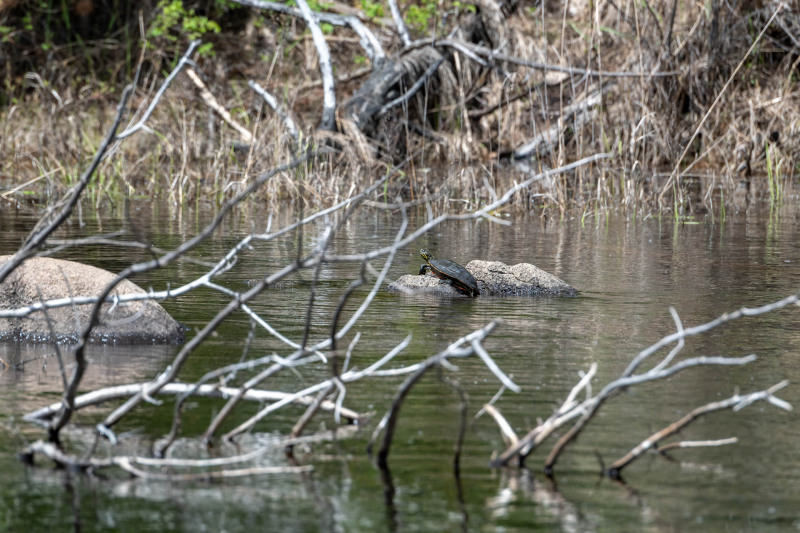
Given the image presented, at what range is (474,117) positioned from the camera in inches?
777

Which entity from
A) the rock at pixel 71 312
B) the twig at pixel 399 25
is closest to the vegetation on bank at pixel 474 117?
the twig at pixel 399 25

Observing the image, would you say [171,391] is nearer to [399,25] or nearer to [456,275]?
[456,275]

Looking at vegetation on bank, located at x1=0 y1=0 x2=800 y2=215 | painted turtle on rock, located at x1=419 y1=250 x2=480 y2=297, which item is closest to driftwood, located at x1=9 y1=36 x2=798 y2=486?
painted turtle on rock, located at x1=419 y1=250 x2=480 y2=297

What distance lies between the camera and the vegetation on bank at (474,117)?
15266mm

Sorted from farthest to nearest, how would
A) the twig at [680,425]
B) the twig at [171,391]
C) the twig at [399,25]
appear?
the twig at [399,25] → the twig at [171,391] → the twig at [680,425]

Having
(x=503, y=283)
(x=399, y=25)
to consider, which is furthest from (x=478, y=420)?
(x=399, y=25)

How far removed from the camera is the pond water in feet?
11.6

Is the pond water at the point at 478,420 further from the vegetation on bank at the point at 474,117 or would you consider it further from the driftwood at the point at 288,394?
the vegetation on bank at the point at 474,117

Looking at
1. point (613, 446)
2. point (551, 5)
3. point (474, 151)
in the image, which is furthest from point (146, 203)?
point (613, 446)

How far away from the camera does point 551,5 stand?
24438 millimetres

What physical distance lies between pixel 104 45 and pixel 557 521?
75.6 ft

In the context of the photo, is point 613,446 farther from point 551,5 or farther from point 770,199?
point 551,5

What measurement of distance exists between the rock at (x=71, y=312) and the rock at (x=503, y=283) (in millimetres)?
2462

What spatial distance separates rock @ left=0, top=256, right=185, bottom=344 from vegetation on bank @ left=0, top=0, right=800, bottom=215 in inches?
297
